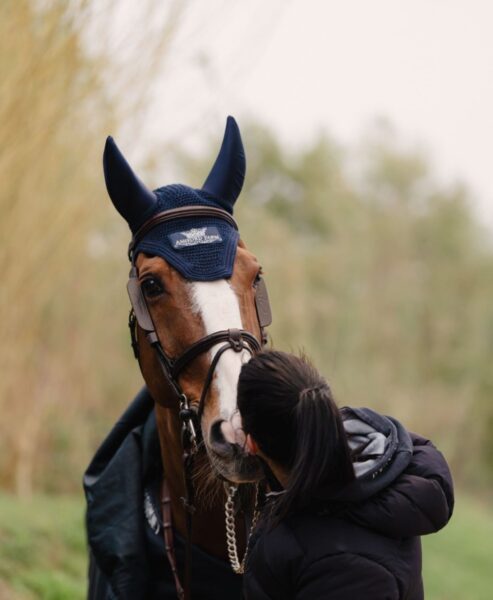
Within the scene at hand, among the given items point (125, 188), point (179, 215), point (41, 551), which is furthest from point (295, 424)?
point (41, 551)

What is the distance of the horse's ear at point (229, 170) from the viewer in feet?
8.23

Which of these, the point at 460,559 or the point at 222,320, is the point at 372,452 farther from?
the point at 460,559

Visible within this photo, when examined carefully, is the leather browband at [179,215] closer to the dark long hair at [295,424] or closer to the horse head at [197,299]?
the horse head at [197,299]

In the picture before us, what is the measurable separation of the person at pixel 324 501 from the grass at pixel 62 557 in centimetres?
315

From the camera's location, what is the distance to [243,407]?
1.69 metres

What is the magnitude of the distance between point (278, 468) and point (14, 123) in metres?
1.96

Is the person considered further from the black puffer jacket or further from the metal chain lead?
the metal chain lead

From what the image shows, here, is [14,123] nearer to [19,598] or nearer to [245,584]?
[245,584]

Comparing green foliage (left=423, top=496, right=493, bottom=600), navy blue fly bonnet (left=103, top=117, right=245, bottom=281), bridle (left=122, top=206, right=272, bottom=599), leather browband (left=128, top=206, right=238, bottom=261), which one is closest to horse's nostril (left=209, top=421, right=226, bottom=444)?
bridle (left=122, top=206, right=272, bottom=599)

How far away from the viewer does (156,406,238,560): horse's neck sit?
2.24 metres

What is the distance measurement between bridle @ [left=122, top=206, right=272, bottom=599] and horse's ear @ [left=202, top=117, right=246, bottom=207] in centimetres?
10

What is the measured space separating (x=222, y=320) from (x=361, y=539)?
0.70 m

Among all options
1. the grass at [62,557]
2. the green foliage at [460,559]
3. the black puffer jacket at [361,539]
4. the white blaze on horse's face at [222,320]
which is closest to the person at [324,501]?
the black puffer jacket at [361,539]

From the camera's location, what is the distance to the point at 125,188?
2.37 metres
